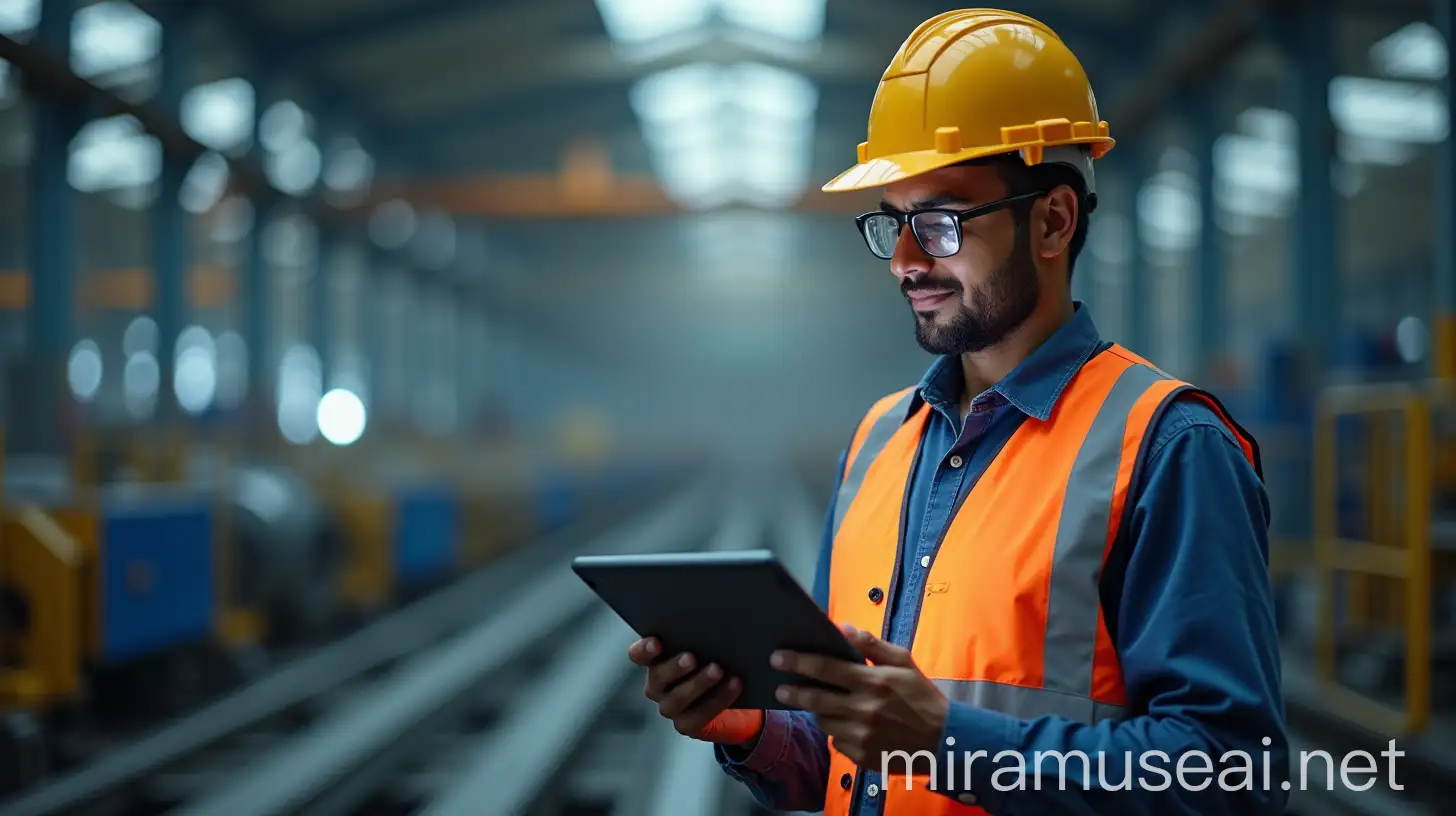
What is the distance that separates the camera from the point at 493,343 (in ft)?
101

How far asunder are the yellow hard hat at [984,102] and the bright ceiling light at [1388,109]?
49.1 feet

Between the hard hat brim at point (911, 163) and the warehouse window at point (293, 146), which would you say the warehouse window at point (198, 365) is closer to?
the warehouse window at point (293, 146)

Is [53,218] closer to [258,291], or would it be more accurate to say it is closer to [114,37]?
[258,291]

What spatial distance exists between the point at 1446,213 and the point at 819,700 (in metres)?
7.44

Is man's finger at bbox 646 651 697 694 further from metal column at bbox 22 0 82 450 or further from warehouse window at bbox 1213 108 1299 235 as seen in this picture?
warehouse window at bbox 1213 108 1299 235

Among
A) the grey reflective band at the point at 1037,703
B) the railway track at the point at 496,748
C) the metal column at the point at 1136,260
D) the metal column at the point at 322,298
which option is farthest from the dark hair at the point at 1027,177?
the metal column at the point at 322,298

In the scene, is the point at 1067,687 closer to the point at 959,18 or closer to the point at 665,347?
the point at 959,18

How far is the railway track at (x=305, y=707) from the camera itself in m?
5.67

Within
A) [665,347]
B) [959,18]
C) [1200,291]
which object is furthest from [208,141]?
[665,347]

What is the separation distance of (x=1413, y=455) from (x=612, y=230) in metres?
21.8

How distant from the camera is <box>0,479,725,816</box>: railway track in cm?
567

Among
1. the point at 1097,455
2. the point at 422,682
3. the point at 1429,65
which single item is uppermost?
the point at 1429,65

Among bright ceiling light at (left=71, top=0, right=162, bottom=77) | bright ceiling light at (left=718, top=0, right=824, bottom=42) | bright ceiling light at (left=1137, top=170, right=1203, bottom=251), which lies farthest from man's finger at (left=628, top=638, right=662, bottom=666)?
bright ceiling light at (left=1137, top=170, right=1203, bottom=251)

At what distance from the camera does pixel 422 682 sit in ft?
27.1
